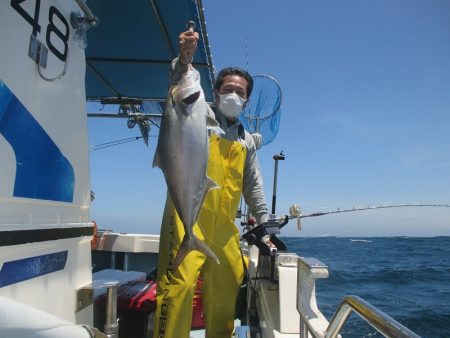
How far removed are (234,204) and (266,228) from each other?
343 mm

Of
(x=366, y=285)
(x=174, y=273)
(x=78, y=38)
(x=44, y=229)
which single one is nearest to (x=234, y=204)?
(x=174, y=273)

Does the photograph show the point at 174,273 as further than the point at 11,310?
Yes

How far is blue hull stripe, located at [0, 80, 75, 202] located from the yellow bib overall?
31.0 inches

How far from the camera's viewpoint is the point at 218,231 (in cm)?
274

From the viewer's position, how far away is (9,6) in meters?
1.70

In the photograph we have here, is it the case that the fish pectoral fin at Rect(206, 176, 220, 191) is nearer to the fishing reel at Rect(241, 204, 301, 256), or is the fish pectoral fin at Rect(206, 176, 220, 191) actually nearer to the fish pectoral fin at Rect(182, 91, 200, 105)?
the fish pectoral fin at Rect(182, 91, 200, 105)

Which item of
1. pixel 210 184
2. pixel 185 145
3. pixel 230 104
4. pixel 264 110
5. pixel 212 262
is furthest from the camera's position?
pixel 264 110

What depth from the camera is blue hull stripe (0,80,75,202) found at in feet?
5.51

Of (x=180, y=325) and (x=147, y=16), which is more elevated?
(x=147, y=16)

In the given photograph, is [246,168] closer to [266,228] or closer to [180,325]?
[266,228]

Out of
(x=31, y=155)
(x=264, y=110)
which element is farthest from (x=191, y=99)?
(x=264, y=110)

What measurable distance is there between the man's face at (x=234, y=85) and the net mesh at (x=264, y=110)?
7.88 feet

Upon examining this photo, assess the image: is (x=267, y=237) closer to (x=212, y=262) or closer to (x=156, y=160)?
(x=212, y=262)

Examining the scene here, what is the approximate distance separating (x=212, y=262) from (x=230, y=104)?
3.99ft
